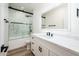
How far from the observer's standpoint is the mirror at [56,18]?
1.47 meters

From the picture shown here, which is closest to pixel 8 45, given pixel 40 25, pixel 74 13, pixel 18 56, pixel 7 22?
pixel 18 56

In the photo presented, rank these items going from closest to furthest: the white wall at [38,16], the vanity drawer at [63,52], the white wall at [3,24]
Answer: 1. the vanity drawer at [63,52]
2. the white wall at [3,24]
3. the white wall at [38,16]

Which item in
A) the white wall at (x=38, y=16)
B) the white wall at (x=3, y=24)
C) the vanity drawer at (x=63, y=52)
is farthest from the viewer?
the white wall at (x=38, y=16)

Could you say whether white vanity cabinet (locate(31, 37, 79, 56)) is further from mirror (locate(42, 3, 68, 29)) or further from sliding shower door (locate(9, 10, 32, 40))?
mirror (locate(42, 3, 68, 29))

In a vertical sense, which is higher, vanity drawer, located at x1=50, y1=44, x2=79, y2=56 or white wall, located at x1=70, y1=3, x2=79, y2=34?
white wall, located at x1=70, y1=3, x2=79, y2=34

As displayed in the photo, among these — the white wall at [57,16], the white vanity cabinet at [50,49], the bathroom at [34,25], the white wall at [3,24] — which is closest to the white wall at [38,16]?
the bathroom at [34,25]

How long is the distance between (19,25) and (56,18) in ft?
2.24

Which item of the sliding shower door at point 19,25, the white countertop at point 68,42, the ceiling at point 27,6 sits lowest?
the white countertop at point 68,42

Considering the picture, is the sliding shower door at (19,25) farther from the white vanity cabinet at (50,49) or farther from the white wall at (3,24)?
the white vanity cabinet at (50,49)

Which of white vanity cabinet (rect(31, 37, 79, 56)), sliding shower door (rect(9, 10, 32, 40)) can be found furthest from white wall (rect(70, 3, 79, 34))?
sliding shower door (rect(9, 10, 32, 40))

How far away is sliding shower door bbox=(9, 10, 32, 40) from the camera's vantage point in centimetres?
130

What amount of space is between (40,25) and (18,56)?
0.68 meters

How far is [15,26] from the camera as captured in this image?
136 cm

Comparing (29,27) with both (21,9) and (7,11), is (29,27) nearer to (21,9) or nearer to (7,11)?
(21,9)
